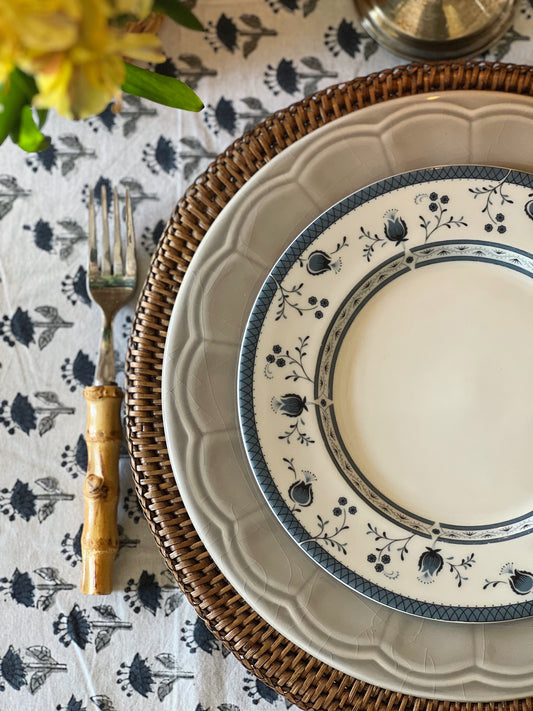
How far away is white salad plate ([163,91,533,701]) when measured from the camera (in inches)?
21.5

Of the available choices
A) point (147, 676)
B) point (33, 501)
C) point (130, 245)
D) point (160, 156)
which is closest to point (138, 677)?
point (147, 676)

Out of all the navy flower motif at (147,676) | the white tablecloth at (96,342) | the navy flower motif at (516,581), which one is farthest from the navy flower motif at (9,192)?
the navy flower motif at (516,581)

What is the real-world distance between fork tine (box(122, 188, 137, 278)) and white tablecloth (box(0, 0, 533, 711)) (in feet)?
0.08

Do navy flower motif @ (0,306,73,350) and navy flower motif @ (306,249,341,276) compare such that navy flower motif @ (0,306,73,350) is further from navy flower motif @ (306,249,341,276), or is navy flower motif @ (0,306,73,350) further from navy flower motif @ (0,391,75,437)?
navy flower motif @ (306,249,341,276)

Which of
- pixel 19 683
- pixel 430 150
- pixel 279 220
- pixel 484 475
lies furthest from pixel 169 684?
pixel 430 150

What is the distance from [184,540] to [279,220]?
0.31 metres

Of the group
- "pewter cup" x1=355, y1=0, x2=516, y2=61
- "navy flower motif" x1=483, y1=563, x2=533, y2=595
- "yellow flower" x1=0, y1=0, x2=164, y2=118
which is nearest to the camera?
"yellow flower" x1=0, y1=0, x2=164, y2=118

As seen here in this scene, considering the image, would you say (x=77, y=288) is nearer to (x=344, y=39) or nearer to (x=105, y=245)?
(x=105, y=245)

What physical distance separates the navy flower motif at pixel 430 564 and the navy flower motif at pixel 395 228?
28 cm

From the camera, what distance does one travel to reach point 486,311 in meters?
0.60

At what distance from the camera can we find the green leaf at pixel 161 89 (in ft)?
1.50

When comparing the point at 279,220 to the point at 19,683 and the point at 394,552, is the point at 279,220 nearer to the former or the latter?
the point at 394,552

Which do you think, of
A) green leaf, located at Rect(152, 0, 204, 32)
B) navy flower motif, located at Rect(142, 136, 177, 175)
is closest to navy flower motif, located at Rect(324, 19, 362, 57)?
navy flower motif, located at Rect(142, 136, 177, 175)

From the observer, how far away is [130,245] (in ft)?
2.24
